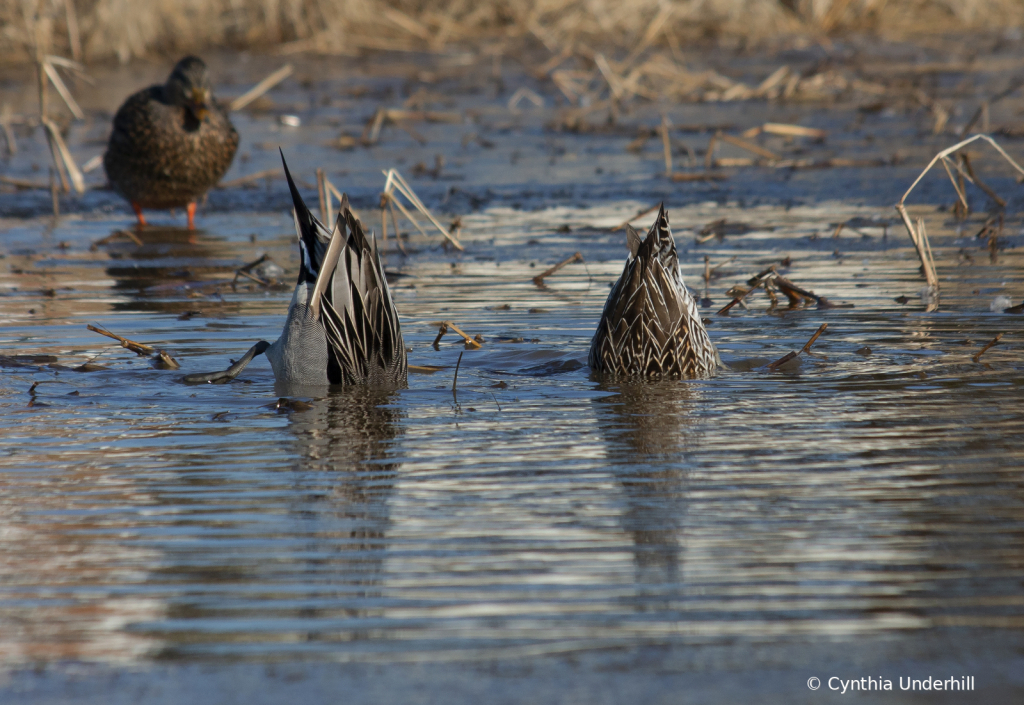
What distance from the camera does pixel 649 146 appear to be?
1234 cm

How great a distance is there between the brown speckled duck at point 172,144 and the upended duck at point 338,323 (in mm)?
4742

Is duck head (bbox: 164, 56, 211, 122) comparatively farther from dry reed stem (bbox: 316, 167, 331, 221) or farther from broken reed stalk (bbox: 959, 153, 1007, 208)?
broken reed stalk (bbox: 959, 153, 1007, 208)

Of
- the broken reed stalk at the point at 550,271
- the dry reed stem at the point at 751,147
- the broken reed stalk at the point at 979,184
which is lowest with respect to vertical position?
the broken reed stalk at the point at 550,271

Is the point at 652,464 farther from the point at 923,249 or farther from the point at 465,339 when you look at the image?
the point at 923,249

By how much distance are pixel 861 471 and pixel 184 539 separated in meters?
1.84

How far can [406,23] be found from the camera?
59.1 feet

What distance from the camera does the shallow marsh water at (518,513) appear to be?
2424 mm

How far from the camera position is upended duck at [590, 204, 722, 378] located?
514 centimetres

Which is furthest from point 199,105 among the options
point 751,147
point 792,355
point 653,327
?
point 792,355

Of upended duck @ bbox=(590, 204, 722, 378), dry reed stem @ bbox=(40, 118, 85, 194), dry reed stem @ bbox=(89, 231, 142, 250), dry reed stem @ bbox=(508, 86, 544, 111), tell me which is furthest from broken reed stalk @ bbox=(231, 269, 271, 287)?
dry reed stem @ bbox=(508, 86, 544, 111)

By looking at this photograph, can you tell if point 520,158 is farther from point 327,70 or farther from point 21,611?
point 21,611

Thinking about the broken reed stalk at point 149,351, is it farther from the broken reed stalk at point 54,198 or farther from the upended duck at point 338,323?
the broken reed stalk at point 54,198

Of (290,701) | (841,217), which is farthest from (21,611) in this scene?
(841,217)

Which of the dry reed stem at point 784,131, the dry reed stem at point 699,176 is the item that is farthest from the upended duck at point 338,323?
the dry reed stem at point 784,131
